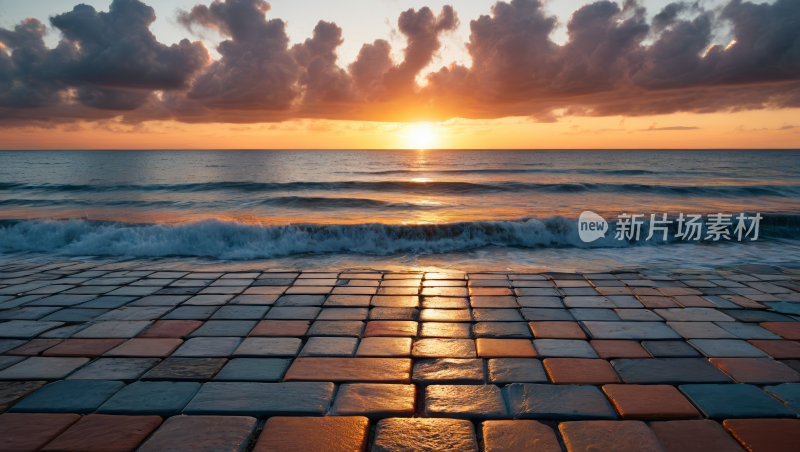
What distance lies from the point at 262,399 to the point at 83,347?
1.69 m

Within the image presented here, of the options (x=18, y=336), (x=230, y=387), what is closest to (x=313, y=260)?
(x=18, y=336)

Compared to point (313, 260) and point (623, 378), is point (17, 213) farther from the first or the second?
point (623, 378)

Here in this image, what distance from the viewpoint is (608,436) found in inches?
76.0

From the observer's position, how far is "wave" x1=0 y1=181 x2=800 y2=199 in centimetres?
2088

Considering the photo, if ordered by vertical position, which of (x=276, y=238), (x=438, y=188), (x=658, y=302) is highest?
(x=658, y=302)

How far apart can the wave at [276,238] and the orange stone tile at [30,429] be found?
17.7ft

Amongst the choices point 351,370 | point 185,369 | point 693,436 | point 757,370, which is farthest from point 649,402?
point 185,369

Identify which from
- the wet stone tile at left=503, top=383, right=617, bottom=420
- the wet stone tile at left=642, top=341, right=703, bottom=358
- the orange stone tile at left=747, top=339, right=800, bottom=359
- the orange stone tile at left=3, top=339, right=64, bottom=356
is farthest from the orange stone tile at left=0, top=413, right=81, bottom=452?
the orange stone tile at left=747, top=339, right=800, bottom=359

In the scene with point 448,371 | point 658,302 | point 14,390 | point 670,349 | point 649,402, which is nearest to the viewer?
point 649,402

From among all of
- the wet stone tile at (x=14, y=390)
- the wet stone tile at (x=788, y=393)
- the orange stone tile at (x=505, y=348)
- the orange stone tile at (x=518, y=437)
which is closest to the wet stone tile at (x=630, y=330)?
the orange stone tile at (x=505, y=348)

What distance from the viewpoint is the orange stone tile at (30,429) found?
1847 mm

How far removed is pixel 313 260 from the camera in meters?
7.35

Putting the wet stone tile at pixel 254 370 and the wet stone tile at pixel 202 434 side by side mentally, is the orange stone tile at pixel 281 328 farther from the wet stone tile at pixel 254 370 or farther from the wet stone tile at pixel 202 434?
the wet stone tile at pixel 202 434

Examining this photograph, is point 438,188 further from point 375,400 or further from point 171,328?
point 375,400
